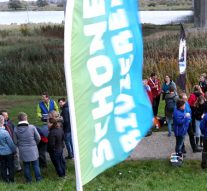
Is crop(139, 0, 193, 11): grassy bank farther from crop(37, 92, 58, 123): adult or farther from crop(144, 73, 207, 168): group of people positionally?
crop(37, 92, 58, 123): adult

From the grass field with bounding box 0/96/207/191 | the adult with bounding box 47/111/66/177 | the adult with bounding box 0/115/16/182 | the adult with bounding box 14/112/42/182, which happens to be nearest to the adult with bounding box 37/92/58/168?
the grass field with bounding box 0/96/207/191

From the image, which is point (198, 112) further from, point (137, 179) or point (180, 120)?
point (137, 179)

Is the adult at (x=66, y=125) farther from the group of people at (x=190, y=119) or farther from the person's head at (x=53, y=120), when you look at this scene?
the group of people at (x=190, y=119)

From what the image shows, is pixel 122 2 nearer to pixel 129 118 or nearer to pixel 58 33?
pixel 129 118

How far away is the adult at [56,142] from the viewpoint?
11.3 m

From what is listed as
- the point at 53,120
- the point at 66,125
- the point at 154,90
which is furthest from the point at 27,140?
the point at 154,90

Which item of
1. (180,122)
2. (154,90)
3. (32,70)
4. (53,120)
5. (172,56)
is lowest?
(32,70)

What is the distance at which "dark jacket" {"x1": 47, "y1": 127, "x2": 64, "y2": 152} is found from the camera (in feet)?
37.0

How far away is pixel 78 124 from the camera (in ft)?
17.6

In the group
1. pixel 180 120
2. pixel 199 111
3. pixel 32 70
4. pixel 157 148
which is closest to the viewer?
pixel 180 120

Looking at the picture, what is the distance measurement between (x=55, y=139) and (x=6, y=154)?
98cm

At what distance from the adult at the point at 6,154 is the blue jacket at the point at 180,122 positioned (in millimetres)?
3381

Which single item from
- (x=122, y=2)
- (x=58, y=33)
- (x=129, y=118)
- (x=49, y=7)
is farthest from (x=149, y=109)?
(x=49, y=7)

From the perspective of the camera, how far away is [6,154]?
36.6ft
